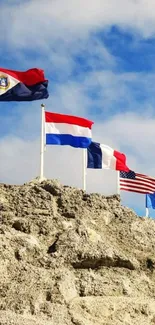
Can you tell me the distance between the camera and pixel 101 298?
1044cm

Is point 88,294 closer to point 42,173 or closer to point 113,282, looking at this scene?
point 113,282

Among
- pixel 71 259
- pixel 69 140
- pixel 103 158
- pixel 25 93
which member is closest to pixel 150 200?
pixel 103 158

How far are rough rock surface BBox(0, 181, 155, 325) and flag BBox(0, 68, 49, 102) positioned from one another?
18.7 feet

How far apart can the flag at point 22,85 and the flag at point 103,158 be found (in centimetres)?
428

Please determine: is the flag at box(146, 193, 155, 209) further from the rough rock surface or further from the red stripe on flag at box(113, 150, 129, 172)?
the rough rock surface

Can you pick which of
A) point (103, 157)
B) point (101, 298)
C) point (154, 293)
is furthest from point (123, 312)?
point (103, 157)

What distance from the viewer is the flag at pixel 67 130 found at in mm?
18594

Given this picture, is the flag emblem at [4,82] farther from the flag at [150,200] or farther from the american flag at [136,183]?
the flag at [150,200]

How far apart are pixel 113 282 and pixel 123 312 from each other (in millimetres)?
801

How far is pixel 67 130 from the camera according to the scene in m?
19.3

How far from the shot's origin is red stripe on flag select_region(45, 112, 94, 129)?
18.6 meters

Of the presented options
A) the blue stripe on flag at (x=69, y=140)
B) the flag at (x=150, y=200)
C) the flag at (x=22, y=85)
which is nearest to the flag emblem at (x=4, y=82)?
the flag at (x=22, y=85)

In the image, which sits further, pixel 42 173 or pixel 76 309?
pixel 42 173

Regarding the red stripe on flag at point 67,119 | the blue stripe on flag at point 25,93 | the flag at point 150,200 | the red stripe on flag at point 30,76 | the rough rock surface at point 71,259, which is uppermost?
the red stripe on flag at point 30,76
